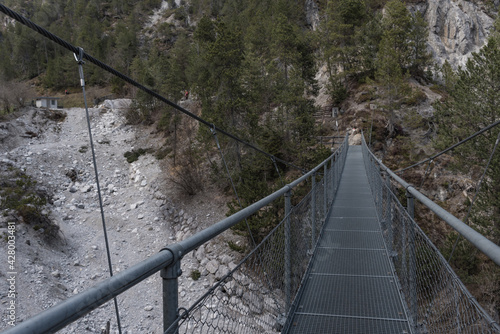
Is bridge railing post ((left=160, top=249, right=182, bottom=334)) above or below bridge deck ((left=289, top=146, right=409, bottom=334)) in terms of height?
above

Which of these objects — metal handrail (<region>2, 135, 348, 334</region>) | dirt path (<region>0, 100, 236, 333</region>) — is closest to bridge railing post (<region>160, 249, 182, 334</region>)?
metal handrail (<region>2, 135, 348, 334</region>)

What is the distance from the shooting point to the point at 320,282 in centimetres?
354

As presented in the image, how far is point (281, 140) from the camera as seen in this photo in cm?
1938

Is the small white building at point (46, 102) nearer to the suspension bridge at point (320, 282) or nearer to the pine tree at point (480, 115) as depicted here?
the pine tree at point (480, 115)

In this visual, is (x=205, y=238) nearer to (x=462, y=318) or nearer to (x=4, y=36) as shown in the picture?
(x=462, y=318)

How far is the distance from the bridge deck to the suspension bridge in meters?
0.01

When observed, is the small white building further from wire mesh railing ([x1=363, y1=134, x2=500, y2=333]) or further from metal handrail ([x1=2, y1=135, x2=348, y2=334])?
metal handrail ([x1=2, y1=135, x2=348, y2=334])

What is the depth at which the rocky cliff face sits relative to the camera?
106 feet

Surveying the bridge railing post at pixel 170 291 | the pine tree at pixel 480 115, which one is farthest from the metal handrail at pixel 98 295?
the pine tree at pixel 480 115

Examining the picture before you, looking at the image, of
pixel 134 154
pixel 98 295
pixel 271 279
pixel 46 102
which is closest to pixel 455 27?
pixel 134 154

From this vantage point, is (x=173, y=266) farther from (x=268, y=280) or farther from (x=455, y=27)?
(x=455, y=27)

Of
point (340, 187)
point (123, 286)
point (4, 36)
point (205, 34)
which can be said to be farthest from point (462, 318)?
point (4, 36)

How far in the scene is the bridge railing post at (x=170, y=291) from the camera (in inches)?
40.1

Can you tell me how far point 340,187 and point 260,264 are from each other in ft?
27.0
